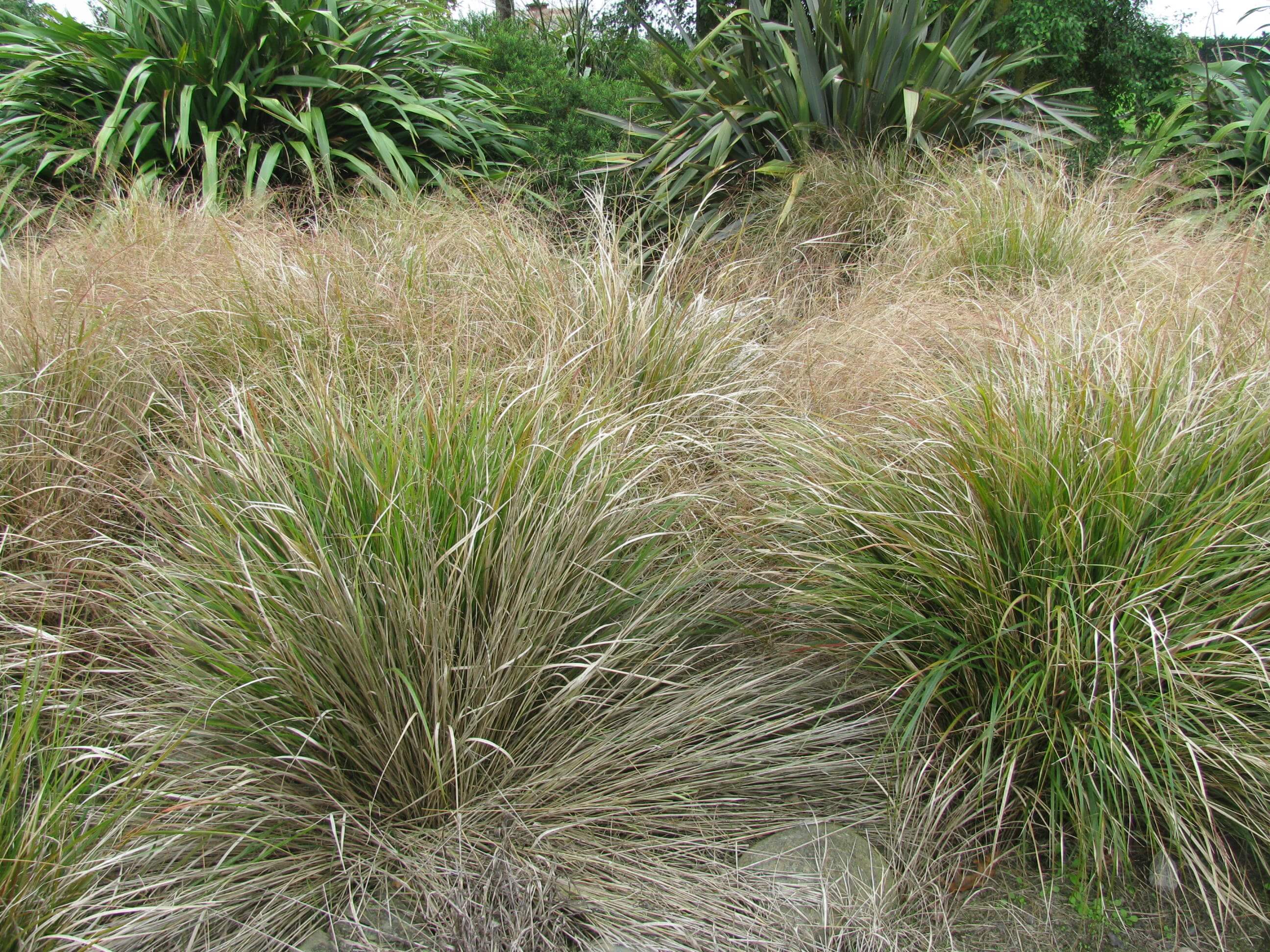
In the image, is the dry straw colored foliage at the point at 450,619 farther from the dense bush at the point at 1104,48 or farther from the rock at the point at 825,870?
the dense bush at the point at 1104,48

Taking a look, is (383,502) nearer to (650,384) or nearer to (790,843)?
(790,843)

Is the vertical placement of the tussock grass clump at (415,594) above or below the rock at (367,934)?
above

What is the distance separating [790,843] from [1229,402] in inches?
63.8

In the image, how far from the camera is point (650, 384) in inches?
143

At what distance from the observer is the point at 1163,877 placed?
80.4 inches

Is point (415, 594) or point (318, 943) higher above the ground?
point (415, 594)

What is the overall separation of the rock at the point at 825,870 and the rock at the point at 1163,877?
0.56m

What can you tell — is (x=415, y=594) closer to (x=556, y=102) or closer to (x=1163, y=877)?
(x=1163, y=877)

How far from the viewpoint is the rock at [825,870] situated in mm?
1986

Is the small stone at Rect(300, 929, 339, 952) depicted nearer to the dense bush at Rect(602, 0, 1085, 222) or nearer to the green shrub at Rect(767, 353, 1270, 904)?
the green shrub at Rect(767, 353, 1270, 904)

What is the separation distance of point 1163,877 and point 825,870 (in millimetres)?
730

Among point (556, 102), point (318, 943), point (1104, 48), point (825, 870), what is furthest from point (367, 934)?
point (1104, 48)

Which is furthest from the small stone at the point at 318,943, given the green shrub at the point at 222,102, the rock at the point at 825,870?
the green shrub at the point at 222,102

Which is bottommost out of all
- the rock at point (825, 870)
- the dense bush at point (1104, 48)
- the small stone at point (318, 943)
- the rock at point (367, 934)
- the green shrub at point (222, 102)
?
the small stone at point (318, 943)
